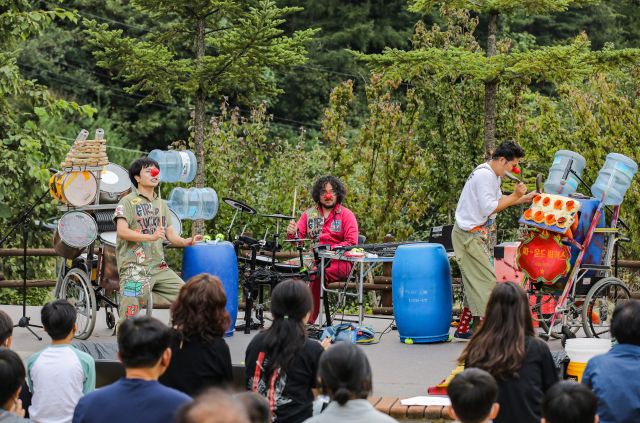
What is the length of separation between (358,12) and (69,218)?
65.4 feet

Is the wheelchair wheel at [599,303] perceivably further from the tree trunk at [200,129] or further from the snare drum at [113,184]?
the tree trunk at [200,129]

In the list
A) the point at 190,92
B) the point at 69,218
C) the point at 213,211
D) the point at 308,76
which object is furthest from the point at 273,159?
the point at 308,76

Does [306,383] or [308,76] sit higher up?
[308,76]

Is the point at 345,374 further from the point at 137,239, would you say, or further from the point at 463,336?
the point at 463,336

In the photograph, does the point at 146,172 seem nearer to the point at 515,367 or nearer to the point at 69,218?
the point at 69,218

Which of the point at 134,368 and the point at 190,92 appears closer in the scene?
the point at 134,368

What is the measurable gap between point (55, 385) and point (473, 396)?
2.00 meters

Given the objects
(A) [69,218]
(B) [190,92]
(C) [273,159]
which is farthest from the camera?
(C) [273,159]

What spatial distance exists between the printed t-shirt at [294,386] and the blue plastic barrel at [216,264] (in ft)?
11.5

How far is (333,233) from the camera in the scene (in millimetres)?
7316

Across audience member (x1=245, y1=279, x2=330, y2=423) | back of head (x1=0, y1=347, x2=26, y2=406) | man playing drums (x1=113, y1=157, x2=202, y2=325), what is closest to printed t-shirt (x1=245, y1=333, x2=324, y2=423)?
audience member (x1=245, y1=279, x2=330, y2=423)

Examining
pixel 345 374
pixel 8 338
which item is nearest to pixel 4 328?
pixel 8 338

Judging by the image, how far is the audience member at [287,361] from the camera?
3.41m

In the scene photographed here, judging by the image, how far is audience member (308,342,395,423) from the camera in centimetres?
268
